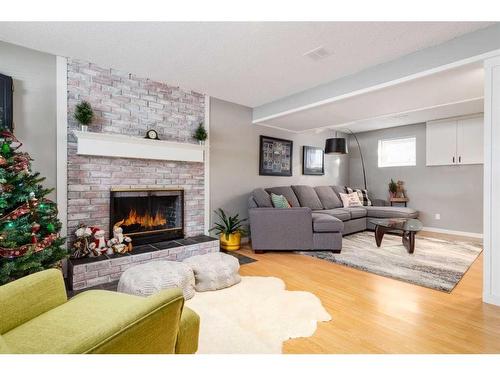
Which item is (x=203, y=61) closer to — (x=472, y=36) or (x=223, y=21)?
(x=223, y=21)

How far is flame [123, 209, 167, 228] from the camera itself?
3.20 metres

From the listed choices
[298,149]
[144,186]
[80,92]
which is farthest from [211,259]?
[298,149]

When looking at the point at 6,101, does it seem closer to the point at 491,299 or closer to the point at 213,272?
the point at 213,272

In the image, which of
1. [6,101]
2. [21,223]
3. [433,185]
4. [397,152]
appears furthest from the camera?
[397,152]

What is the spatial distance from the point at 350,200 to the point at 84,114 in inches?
198

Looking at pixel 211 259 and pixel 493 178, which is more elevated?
pixel 493 178

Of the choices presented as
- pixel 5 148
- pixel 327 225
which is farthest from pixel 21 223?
pixel 327 225

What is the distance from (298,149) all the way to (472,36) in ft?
11.0

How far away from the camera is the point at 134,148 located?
9.96 ft

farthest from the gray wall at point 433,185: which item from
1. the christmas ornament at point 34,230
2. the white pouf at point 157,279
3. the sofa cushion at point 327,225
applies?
the christmas ornament at point 34,230

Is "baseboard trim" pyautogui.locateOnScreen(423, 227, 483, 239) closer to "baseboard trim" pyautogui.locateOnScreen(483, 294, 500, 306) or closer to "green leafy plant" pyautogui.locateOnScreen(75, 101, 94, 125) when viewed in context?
"baseboard trim" pyautogui.locateOnScreen(483, 294, 500, 306)

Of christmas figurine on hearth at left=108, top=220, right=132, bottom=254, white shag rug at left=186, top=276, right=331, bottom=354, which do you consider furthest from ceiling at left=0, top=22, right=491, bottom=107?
white shag rug at left=186, top=276, right=331, bottom=354

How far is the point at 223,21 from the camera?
2.06 metres

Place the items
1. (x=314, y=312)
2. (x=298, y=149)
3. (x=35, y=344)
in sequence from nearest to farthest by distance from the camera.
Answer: (x=35, y=344)
(x=314, y=312)
(x=298, y=149)
